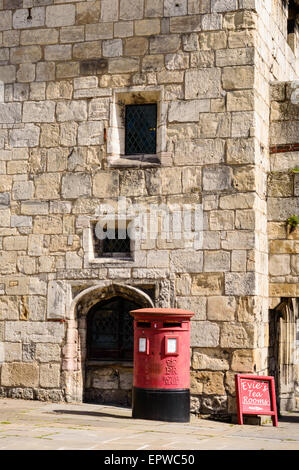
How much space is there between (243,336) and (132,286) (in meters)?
1.66

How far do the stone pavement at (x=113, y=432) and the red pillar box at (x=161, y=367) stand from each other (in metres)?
0.21

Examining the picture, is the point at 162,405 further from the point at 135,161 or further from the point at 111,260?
the point at 135,161

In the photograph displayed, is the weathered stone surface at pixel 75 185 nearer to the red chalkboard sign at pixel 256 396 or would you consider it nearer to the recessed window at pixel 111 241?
the recessed window at pixel 111 241

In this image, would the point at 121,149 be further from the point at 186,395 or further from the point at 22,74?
the point at 186,395

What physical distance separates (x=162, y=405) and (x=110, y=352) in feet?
6.35

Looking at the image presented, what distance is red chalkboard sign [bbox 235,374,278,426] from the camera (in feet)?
31.6

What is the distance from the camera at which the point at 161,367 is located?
9.12m

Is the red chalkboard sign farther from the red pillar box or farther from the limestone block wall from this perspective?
the limestone block wall

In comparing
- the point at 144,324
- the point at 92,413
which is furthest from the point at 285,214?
the point at 92,413

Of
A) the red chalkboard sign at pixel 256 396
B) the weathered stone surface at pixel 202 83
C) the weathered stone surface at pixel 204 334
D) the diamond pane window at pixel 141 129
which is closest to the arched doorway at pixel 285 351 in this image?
the weathered stone surface at pixel 204 334

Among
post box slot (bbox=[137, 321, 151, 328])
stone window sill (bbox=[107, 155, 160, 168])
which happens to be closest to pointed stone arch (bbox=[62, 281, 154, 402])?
post box slot (bbox=[137, 321, 151, 328])

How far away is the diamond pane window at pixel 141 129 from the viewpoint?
11.0 meters

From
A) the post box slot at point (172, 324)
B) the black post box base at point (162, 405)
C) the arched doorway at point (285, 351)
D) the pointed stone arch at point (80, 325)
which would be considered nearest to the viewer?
the black post box base at point (162, 405)
